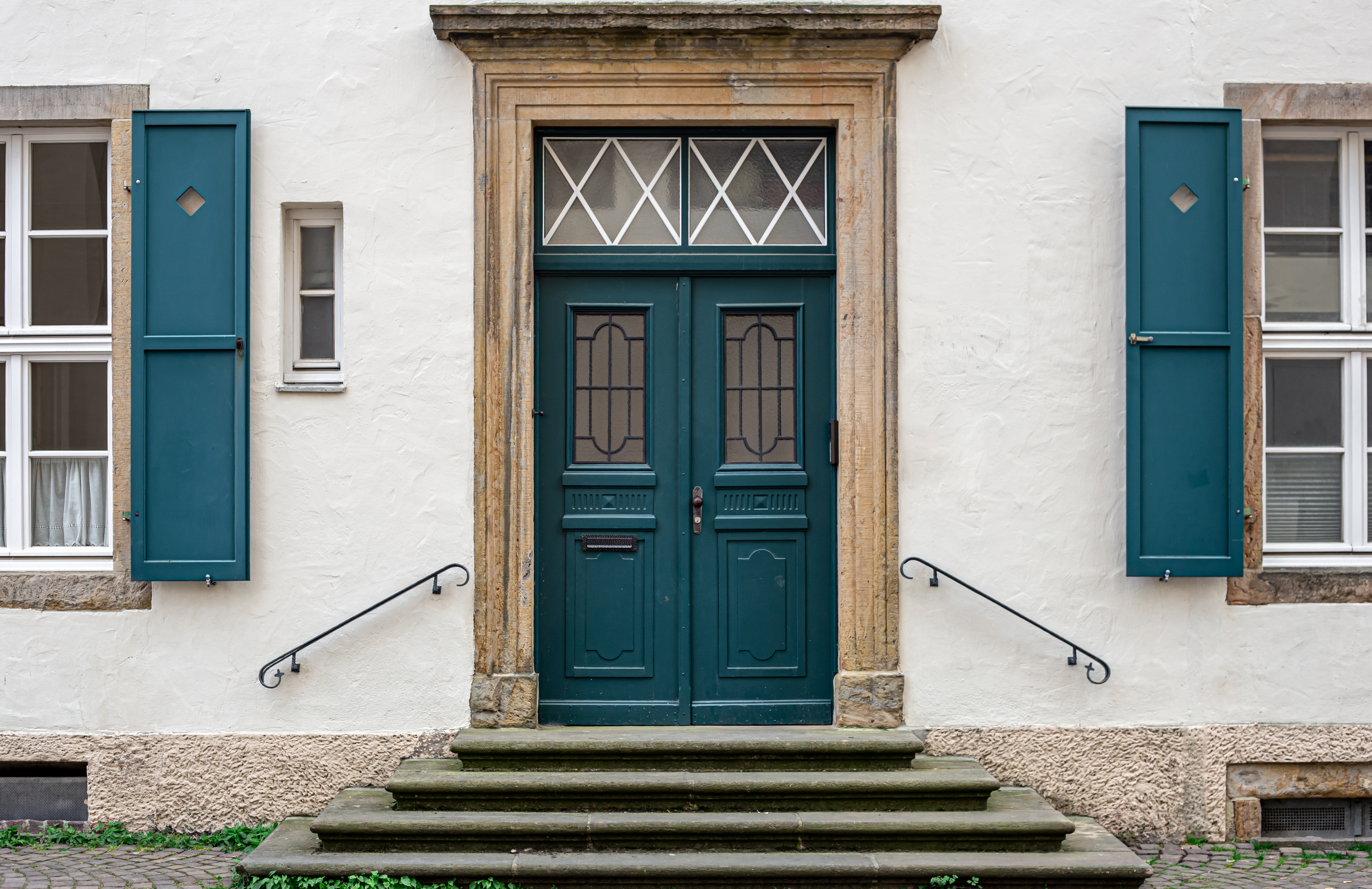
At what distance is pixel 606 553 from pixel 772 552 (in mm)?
793

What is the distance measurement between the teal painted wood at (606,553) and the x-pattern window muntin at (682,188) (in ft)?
1.16

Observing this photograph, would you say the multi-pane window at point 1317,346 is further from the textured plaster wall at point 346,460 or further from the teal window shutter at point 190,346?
the teal window shutter at point 190,346

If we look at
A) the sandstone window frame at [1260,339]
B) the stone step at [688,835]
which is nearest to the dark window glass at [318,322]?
the stone step at [688,835]

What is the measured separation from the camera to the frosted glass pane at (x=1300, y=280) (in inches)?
200

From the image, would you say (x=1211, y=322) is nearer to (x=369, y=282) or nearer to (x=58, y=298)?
(x=369, y=282)

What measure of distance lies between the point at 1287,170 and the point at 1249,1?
2.67 ft

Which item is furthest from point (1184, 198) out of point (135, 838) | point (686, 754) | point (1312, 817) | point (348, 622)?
point (135, 838)

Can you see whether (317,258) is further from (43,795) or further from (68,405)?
(43,795)

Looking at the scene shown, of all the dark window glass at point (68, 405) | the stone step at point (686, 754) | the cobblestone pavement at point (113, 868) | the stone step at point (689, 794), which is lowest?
the cobblestone pavement at point (113, 868)

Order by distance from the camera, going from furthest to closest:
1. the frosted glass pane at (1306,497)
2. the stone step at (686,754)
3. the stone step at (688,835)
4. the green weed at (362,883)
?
the frosted glass pane at (1306,497) → the stone step at (686,754) → the stone step at (688,835) → the green weed at (362,883)

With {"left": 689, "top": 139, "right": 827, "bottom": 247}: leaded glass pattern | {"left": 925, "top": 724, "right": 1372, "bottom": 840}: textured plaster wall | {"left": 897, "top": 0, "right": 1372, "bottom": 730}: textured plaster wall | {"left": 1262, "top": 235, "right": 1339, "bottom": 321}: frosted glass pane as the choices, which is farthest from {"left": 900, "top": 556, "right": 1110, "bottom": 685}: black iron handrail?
{"left": 1262, "top": 235, "right": 1339, "bottom": 321}: frosted glass pane

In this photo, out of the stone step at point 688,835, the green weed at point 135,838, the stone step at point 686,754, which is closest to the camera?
the stone step at point 688,835

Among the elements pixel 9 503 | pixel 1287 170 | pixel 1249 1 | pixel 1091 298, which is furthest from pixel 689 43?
pixel 9 503

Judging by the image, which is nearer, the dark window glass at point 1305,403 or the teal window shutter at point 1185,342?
the teal window shutter at point 1185,342
